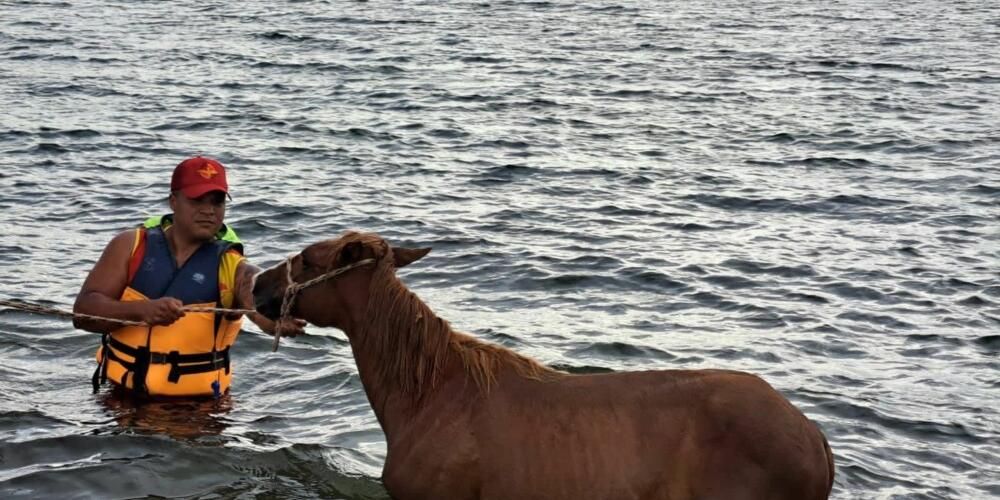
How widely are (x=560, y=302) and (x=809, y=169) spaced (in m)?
7.10

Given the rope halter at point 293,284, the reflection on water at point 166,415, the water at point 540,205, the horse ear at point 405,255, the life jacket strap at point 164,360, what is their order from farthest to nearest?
the water at point 540,205 < the reflection on water at point 166,415 < the life jacket strap at point 164,360 < the rope halter at point 293,284 < the horse ear at point 405,255

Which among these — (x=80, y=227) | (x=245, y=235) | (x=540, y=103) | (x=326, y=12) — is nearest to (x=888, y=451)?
(x=245, y=235)

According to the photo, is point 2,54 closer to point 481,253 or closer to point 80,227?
point 80,227

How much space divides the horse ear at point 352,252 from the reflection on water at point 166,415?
2267 millimetres

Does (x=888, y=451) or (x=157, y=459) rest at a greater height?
(x=157, y=459)

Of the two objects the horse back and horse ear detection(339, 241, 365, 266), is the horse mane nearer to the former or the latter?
horse ear detection(339, 241, 365, 266)

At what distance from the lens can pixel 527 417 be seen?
6.66 meters

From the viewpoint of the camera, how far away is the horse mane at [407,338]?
7.09 meters

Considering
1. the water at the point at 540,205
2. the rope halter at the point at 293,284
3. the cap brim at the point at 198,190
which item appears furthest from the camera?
the water at the point at 540,205

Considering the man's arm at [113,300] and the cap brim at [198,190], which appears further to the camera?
the cap brim at [198,190]

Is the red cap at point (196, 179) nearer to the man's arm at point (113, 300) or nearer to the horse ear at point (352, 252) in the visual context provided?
the man's arm at point (113, 300)

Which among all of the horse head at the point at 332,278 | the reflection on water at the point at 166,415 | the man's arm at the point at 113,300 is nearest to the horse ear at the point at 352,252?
the horse head at the point at 332,278

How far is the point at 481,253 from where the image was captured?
14.5 meters

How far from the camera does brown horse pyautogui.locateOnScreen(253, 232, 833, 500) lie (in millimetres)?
6184
